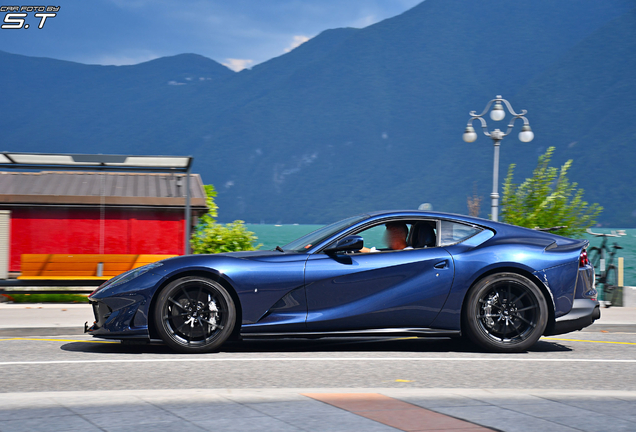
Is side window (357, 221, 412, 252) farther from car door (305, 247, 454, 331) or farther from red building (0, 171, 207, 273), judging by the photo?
red building (0, 171, 207, 273)

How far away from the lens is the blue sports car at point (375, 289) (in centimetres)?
594

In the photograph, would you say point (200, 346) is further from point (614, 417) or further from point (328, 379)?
point (614, 417)

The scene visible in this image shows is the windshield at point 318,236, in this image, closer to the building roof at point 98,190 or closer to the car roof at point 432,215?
the car roof at point 432,215

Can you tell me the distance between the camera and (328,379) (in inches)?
203

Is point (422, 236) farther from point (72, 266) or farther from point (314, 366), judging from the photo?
point (72, 266)

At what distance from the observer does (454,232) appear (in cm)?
645

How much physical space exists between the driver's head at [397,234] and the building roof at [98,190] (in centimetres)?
870

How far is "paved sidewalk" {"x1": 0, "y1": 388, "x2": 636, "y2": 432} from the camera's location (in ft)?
11.6

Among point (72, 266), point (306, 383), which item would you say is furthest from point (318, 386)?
point (72, 266)

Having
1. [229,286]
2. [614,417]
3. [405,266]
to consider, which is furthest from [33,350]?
[614,417]

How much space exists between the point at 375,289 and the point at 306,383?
A: 1.38m

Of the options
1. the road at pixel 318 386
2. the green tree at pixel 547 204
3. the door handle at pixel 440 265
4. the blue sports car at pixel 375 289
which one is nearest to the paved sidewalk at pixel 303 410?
the road at pixel 318 386

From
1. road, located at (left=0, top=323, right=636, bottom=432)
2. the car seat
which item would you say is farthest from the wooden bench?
the car seat

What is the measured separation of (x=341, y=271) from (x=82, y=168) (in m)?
7.44
